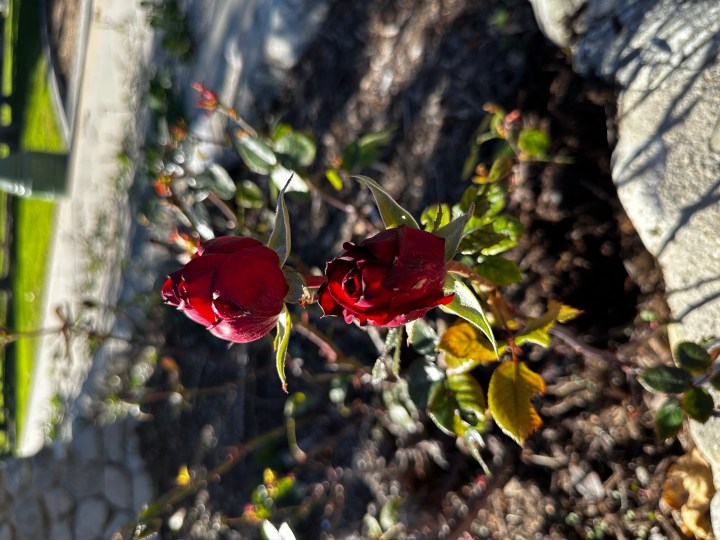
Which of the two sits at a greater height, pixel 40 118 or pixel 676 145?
pixel 676 145

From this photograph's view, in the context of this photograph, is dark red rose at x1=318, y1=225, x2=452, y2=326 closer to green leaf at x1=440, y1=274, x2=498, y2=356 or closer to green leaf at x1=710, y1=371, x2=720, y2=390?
green leaf at x1=440, y1=274, x2=498, y2=356

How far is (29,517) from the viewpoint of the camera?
10.7ft

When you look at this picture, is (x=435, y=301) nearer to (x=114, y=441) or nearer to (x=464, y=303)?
(x=464, y=303)

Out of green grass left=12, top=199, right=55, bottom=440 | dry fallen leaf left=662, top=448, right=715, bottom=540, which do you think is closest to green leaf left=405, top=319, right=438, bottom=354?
dry fallen leaf left=662, top=448, right=715, bottom=540

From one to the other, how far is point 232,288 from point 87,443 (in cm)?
288

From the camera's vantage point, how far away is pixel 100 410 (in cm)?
309

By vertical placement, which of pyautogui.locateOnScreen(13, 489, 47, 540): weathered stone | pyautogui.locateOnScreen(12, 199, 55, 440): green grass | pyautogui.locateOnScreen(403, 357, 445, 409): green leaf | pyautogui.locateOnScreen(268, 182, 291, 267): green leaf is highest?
pyautogui.locateOnScreen(268, 182, 291, 267): green leaf

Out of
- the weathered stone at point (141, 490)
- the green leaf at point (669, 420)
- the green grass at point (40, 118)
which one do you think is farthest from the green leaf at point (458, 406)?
the green grass at point (40, 118)

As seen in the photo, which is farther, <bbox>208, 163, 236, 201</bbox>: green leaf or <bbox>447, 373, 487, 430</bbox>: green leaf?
<bbox>208, 163, 236, 201</bbox>: green leaf

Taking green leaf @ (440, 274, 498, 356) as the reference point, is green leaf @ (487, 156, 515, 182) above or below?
below

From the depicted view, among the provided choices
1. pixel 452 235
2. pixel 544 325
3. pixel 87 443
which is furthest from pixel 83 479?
pixel 452 235

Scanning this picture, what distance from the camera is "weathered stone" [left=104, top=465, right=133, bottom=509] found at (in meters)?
2.99

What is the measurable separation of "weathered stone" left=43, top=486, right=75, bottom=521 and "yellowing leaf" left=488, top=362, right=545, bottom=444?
9.74 feet

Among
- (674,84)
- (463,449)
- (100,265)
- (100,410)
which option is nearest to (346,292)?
(674,84)
